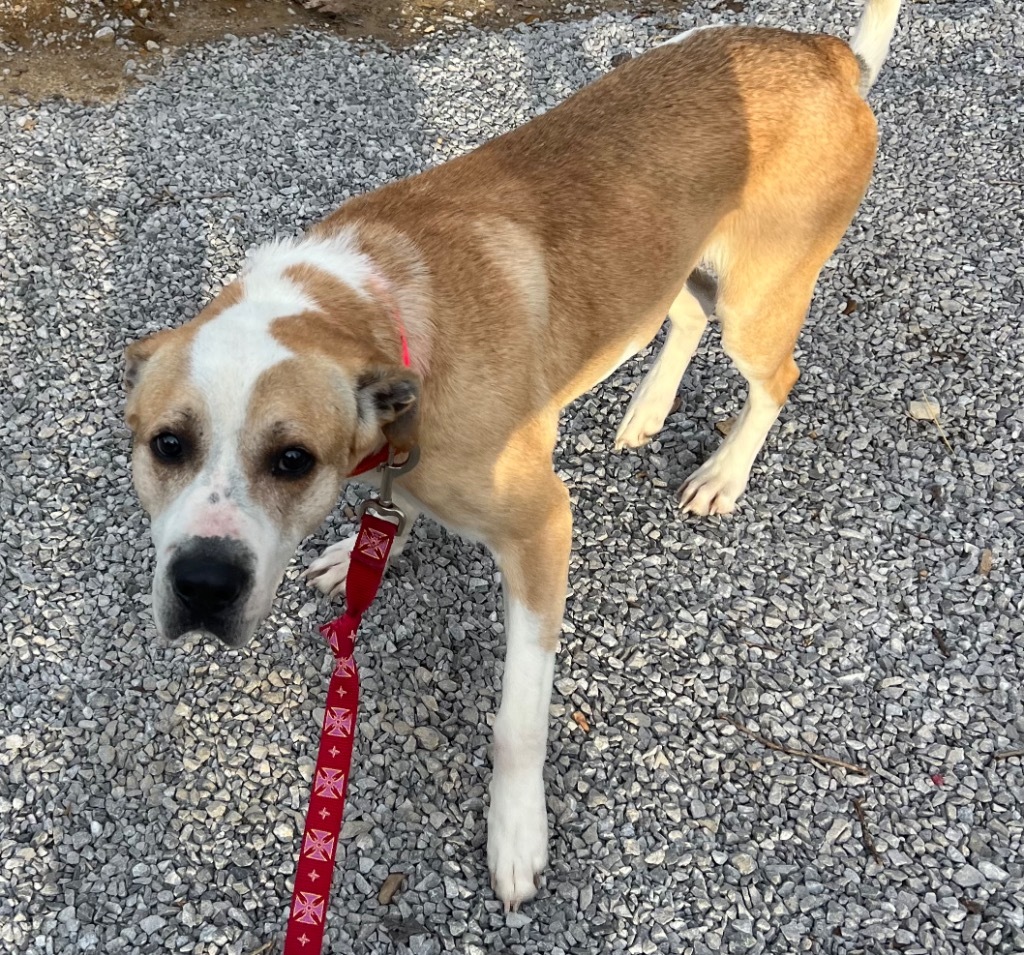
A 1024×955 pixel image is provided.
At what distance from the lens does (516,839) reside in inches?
121

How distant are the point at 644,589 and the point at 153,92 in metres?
5.11

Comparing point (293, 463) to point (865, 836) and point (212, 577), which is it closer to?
point (212, 577)

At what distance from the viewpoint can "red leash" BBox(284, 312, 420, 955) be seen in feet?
7.68

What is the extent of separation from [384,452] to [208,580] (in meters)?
0.72

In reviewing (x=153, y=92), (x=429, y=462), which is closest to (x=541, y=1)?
(x=153, y=92)

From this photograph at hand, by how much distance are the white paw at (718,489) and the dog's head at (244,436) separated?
6.65 ft

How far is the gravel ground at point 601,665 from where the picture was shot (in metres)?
3.08

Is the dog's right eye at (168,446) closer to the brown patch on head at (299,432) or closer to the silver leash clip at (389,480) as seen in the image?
the brown patch on head at (299,432)

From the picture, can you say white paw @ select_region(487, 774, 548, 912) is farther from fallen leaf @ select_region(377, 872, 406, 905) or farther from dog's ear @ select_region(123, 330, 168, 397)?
dog's ear @ select_region(123, 330, 168, 397)

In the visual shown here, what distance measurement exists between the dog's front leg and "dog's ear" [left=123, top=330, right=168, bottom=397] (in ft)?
4.11

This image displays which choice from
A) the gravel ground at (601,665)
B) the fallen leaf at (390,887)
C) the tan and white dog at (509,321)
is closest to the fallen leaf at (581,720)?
the gravel ground at (601,665)

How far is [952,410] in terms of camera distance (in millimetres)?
4652

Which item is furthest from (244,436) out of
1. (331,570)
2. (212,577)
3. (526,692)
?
(331,570)

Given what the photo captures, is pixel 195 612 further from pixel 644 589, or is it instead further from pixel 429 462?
pixel 644 589
